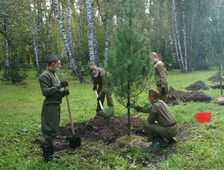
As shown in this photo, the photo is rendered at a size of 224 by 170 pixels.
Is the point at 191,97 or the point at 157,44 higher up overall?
the point at 157,44

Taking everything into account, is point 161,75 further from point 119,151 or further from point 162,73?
point 119,151

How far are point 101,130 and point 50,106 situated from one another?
2.30 m

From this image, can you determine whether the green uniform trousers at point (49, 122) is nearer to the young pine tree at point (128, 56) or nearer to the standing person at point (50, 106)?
the standing person at point (50, 106)

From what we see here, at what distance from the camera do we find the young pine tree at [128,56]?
6449 millimetres

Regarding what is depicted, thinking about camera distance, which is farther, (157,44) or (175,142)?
(157,44)

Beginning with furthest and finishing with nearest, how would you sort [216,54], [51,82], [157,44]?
1. [157,44]
2. [216,54]
3. [51,82]

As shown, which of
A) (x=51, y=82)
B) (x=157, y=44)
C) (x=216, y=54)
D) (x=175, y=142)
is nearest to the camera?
→ (x=51, y=82)

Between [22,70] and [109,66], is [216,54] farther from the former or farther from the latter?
[22,70]

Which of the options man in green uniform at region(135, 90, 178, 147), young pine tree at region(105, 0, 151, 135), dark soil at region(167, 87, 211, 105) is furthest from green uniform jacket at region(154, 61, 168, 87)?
dark soil at region(167, 87, 211, 105)

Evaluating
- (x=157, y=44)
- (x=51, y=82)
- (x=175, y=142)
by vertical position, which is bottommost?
(x=175, y=142)

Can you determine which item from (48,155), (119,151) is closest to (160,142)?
(119,151)

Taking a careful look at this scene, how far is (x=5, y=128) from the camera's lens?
827 cm

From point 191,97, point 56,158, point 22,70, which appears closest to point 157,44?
point 22,70

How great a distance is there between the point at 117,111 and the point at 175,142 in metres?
4.08
